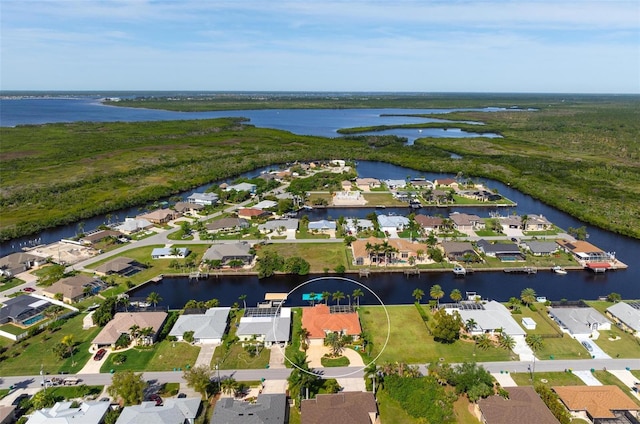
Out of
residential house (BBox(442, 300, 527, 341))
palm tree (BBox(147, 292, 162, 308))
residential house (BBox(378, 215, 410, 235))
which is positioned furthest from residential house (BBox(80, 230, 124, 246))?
residential house (BBox(442, 300, 527, 341))

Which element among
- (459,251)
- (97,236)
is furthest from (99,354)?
(459,251)

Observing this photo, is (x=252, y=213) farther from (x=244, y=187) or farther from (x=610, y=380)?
(x=610, y=380)

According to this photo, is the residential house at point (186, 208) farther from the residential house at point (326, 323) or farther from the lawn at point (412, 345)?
the lawn at point (412, 345)

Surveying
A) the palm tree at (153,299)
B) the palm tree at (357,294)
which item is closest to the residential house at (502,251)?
the palm tree at (357,294)

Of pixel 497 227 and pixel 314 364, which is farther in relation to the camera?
pixel 497 227

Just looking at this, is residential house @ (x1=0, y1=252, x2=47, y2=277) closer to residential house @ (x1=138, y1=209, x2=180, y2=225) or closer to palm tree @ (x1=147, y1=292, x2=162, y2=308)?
residential house @ (x1=138, y1=209, x2=180, y2=225)

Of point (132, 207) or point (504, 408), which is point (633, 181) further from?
point (132, 207)

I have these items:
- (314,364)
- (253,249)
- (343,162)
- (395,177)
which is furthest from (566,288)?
(343,162)
